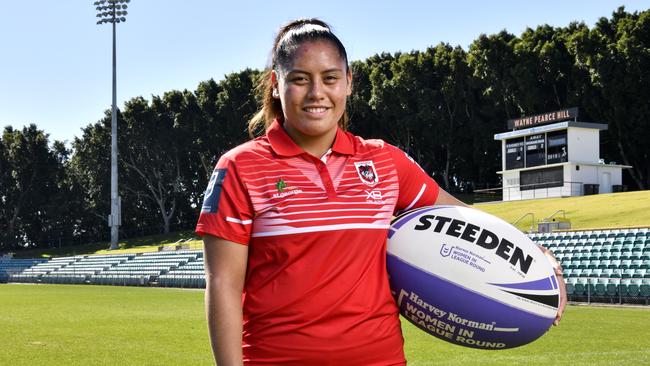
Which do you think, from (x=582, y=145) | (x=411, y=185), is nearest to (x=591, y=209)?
(x=582, y=145)

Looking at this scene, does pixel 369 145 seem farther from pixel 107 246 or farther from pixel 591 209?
pixel 107 246

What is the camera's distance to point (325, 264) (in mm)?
2377

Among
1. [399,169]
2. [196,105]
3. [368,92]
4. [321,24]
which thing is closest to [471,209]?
[399,169]

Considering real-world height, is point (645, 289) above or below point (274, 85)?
Answer: below

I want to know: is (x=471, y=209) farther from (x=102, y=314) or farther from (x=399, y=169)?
(x=102, y=314)

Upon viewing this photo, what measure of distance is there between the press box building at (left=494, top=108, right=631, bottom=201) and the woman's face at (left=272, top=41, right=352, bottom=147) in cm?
3952

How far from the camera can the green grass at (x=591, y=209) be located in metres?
30.5

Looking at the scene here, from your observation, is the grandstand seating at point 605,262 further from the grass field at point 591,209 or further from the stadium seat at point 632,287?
the grass field at point 591,209

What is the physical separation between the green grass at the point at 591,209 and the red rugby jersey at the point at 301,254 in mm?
27164

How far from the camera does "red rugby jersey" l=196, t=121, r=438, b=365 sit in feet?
7.73

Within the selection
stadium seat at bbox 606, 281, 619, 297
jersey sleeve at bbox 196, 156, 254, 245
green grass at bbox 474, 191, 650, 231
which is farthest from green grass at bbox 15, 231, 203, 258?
jersey sleeve at bbox 196, 156, 254, 245

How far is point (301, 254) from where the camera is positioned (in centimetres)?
238

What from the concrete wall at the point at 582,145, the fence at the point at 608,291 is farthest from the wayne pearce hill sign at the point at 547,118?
the fence at the point at 608,291

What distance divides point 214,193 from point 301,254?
1.10ft
